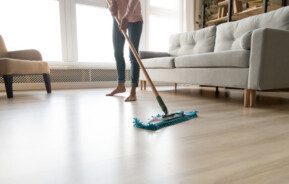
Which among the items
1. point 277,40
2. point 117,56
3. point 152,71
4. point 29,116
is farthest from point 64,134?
point 152,71

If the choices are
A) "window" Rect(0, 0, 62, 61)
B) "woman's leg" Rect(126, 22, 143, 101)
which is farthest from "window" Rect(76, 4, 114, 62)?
"woman's leg" Rect(126, 22, 143, 101)

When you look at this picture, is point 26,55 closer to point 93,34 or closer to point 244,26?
point 93,34

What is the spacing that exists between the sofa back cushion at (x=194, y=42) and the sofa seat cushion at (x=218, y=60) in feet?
2.10

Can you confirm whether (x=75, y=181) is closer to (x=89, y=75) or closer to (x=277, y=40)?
(x=277, y=40)

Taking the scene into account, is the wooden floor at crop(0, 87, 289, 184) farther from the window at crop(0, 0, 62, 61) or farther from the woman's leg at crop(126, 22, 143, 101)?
the window at crop(0, 0, 62, 61)

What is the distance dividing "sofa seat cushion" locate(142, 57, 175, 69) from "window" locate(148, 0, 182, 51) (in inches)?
52.7

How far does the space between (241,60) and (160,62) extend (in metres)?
1.08

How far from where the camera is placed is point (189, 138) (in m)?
0.82

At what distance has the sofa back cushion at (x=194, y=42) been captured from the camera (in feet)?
8.59

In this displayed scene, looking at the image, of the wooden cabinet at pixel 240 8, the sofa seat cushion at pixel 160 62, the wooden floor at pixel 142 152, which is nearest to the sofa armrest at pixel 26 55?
the sofa seat cushion at pixel 160 62

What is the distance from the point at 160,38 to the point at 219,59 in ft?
8.33

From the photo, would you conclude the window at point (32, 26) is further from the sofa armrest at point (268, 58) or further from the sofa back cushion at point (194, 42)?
the sofa armrest at point (268, 58)

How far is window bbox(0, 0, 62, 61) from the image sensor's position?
292 centimetres

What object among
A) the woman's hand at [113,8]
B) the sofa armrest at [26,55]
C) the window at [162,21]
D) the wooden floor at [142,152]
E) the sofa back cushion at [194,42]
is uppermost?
the window at [162,21]
